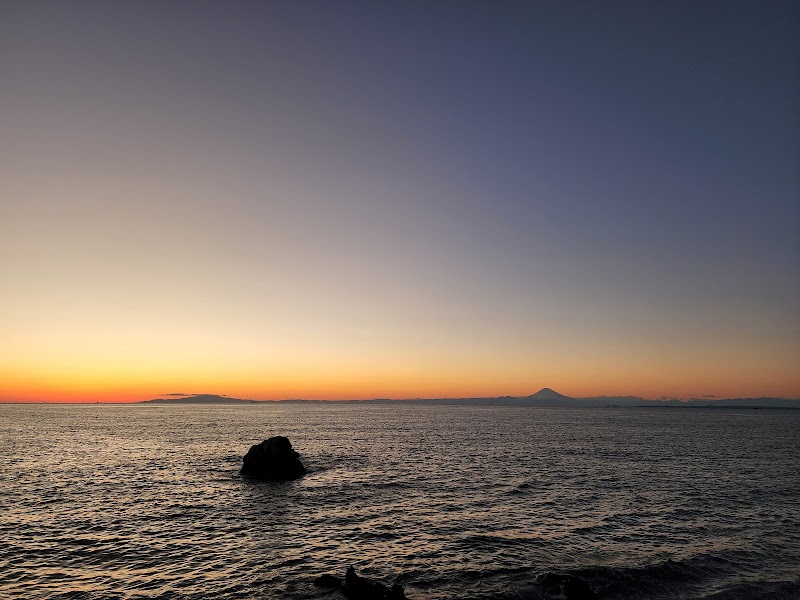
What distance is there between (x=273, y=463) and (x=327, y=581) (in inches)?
1358

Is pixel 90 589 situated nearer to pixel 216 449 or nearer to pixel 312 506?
pixel 312 506

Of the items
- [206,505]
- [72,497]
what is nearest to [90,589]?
[206,505]

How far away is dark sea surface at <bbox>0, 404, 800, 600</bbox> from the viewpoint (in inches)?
1001

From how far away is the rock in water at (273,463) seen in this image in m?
56.5

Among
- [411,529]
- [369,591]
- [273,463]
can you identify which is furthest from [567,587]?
[273,463]

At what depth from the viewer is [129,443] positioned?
9694cm

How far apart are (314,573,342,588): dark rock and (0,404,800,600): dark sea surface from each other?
517mm

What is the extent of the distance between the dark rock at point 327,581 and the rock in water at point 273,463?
106 feet

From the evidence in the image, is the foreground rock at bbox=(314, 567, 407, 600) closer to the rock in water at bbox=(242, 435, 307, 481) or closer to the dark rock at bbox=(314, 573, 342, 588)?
the dark rock at bbox=(314, 573, 342, 588)

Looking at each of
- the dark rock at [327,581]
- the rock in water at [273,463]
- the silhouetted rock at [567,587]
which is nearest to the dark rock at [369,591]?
the dark rock at [327,581]

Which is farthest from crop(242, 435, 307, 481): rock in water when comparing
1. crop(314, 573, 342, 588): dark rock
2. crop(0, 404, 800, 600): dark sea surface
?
crop(314, 573, 342, 588): dark rock

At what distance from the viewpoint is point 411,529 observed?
35.1 metres

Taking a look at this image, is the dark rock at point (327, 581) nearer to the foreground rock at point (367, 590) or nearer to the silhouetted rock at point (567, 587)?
the foreground rock at point (367, 590)

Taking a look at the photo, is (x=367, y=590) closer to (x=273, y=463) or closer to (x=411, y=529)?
(x=411, y=529)
